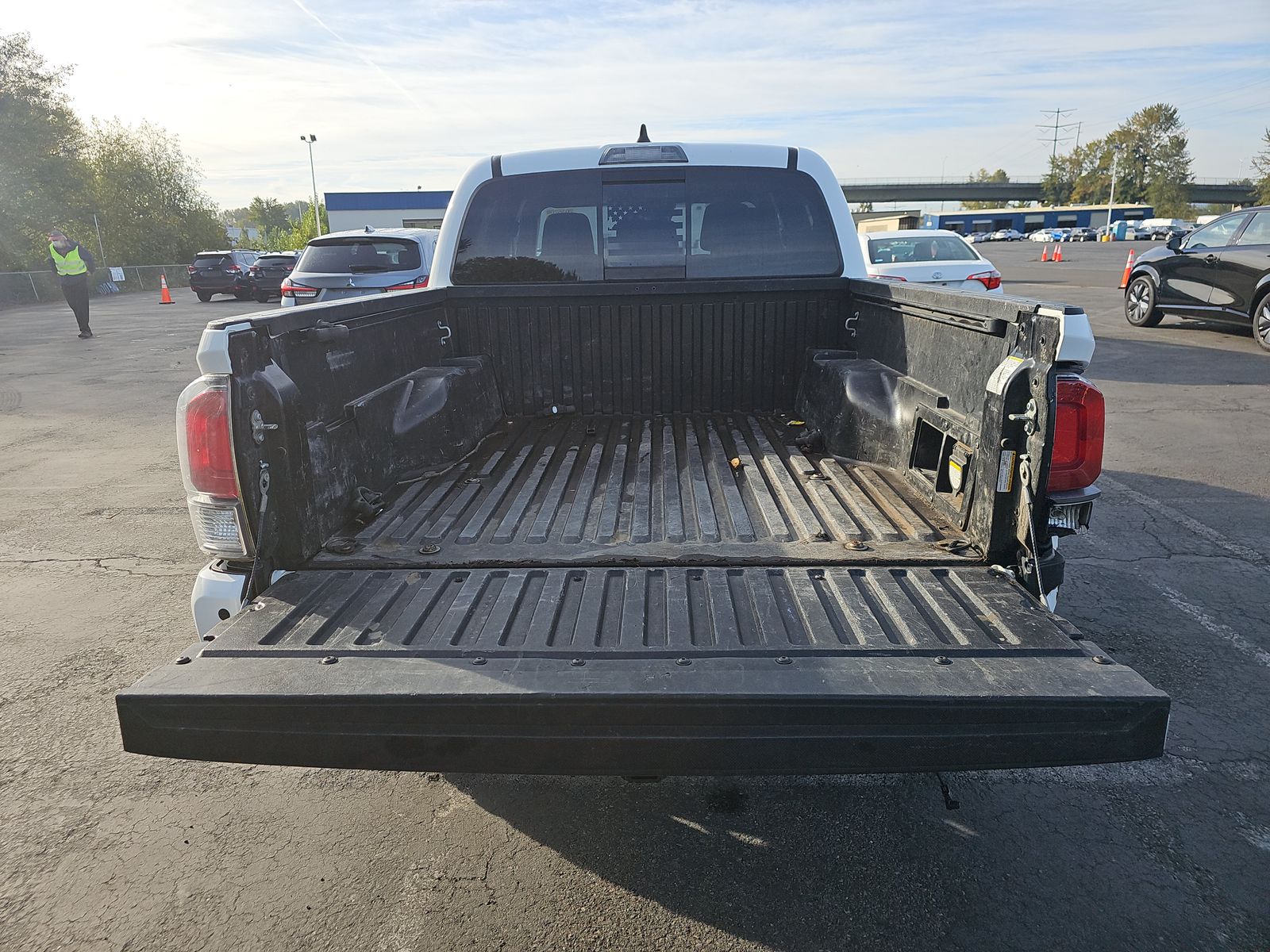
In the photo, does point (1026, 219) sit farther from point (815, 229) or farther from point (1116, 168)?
point (815, 229)

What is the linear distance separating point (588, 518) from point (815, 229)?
7.61 feet

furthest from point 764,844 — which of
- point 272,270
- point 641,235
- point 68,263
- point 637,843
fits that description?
point 272,270

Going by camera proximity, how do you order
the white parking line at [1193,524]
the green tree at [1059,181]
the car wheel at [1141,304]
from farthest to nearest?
1. the green tree at [1059,181]
2. the car wheel at [1141,304]
3. the white parking line at [1193,524]

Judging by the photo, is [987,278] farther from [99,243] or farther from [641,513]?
[99,243]

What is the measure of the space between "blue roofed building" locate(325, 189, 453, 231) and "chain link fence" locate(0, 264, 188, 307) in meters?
20.7

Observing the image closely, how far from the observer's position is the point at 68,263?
17.7 m

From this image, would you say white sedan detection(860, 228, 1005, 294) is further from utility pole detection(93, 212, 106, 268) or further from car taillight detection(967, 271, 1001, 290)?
utility pole detection(93, 212, 106, 268)

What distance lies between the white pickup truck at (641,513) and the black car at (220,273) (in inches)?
1064

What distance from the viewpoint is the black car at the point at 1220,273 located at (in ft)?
38.9

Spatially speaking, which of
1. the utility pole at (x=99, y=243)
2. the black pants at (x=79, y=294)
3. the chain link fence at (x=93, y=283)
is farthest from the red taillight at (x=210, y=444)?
the utility pole at (x=99, y=243)

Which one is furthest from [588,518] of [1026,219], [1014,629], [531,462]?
[1026,219]

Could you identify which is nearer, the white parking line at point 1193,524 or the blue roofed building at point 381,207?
the white parking line at point 1193,524

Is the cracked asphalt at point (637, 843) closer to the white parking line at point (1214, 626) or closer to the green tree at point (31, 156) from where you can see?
the white parking line at point (1214, 626)

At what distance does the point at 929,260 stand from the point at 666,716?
1137 cm
